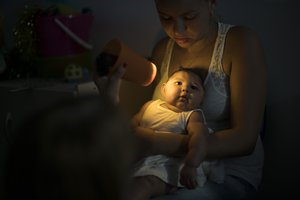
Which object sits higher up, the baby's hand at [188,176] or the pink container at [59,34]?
the pink container at [59,34]

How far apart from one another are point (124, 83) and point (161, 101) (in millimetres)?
289

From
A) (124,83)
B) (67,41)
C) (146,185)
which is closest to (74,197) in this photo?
(146,185)

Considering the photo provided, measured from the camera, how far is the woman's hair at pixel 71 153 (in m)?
0.60

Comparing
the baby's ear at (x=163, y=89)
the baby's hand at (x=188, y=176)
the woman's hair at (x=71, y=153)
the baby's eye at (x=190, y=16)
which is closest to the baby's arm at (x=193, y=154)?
the baby's hand at (x=188, y=176)

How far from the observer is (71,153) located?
0.59 meters

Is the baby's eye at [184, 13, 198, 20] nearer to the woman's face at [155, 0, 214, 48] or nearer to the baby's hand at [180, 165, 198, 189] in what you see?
the woman's face at [155, 0, 214, 48]

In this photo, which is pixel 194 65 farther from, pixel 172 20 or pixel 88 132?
pixel 88 132

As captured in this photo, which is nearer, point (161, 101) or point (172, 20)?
point (172, 20)

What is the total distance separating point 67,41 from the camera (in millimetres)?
1789

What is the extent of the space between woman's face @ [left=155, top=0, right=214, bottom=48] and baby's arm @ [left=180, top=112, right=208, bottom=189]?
1.00 feet

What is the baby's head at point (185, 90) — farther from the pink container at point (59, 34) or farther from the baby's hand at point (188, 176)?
the pink container at point (59, 34)

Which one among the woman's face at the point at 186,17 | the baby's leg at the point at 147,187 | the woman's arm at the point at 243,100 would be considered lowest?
the baby's leg at the point at 147,187

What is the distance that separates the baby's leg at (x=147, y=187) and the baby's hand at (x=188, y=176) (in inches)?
3.1

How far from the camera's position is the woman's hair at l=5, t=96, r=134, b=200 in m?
0.60
